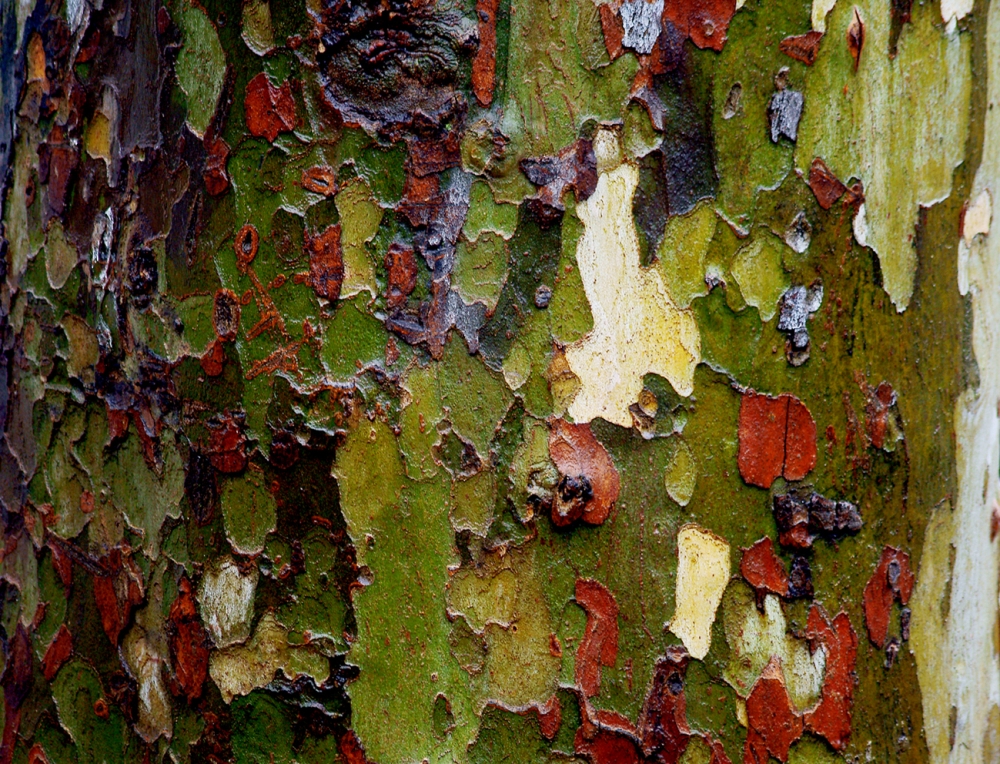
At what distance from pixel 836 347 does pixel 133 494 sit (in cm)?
81

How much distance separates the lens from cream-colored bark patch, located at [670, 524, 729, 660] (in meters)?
0.80

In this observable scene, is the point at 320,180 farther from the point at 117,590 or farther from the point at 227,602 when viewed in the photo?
the point at 117,590

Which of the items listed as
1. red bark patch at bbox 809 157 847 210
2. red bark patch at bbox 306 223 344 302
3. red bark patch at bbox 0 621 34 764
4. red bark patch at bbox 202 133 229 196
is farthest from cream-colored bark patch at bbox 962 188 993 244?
red bark patch at bbox 0 621 34 764

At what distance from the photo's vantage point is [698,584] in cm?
80

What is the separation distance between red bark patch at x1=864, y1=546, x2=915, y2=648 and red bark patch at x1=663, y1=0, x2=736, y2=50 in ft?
1.74

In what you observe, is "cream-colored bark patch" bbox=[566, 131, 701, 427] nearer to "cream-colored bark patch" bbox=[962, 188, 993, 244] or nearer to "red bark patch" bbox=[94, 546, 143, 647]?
"cream-colored bark patch" bbox=[962, 188, 993, 244]

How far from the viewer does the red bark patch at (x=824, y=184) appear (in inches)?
31.8

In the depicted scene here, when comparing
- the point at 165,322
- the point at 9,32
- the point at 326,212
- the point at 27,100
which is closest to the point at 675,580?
the point at 326,212

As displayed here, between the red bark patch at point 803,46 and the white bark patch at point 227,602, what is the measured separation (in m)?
0.74

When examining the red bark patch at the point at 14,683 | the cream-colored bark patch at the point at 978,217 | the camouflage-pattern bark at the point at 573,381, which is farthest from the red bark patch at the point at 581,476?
the red bark patch at the point at 14,683

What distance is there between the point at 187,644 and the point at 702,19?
2.74 ft

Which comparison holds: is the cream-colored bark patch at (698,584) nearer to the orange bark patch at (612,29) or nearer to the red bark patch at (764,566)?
the red bark patch at (764,566)

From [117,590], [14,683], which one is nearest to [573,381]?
[117,590]

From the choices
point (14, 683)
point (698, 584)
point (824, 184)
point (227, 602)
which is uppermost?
point (824, 184)
